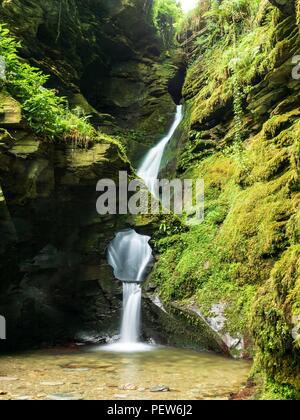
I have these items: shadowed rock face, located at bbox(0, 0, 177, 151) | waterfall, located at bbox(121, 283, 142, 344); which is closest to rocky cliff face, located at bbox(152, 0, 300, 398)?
waterfall, located at bbox(121, 283, 142, 344)

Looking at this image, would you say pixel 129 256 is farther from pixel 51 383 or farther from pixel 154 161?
pixel 51 383

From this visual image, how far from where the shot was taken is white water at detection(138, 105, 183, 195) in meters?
15.0

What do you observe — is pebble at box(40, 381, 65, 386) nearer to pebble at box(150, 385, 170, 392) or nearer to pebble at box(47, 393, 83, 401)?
pebble at box(47, 393, 83, 401)

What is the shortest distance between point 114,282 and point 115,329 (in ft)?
3.92

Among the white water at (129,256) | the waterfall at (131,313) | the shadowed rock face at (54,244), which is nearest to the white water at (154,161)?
the white water at (129,256)

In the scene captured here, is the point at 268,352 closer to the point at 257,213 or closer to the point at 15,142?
the point at 257,213

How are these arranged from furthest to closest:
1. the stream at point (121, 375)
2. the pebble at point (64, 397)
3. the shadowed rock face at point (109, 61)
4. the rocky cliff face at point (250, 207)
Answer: the shadowed rock face at point (109, 61) < the stream at point (121, 375) < the pebble at point (64, 397) < the rocky cliff face at point (250, 207)

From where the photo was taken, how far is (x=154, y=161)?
1570 cm

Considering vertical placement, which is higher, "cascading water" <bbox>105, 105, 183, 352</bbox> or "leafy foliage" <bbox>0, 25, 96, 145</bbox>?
"leafy foliage" <bbox>0, 25, 96, 145</bbox>

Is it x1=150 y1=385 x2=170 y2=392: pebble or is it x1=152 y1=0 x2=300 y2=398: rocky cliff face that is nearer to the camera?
x1=152 y1=0 x2=300 y2=398: rocky cliff face

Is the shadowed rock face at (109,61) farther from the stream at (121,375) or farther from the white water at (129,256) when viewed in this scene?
the stream at (121,375)

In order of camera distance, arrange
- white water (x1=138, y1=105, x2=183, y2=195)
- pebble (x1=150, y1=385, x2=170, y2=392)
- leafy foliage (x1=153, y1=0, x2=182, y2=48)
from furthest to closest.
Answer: leafy foliage (x1=153, y1=0, x2=182, y2=48) → white water (x1=138, y1=105, x2=183, y2=195) → pebble (x1=150, y1=385, x2=170, y2=392)

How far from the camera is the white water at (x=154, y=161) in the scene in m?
15.0

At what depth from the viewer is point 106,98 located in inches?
722
